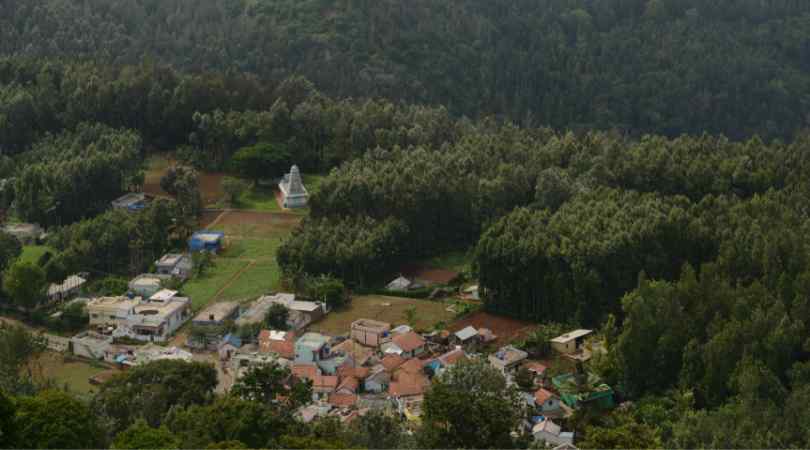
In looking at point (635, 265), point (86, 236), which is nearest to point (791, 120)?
point (635, 265)

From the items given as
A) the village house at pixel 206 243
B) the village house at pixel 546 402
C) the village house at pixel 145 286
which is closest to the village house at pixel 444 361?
the village house at pixel 546 402

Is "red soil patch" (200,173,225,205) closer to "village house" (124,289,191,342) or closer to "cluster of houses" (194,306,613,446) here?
"village house" (124,289,191,342)

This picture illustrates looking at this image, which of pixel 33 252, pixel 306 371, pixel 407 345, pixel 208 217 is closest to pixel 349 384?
pixel 306 371

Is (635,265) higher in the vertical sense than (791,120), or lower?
higher

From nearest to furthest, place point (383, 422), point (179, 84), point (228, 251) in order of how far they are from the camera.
→ point (383, 422) < point (228, 251) < point (179, 84)

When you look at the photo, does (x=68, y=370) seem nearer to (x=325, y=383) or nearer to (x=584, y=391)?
(x=325, y=383)

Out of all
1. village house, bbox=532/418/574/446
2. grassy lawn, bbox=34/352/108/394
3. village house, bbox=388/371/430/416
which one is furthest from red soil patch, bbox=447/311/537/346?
grassy lawn, bbox=34/352/108/394

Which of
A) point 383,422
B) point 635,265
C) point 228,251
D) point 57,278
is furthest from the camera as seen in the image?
point 228,251

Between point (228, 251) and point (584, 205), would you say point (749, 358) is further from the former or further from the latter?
point (228, 251)
